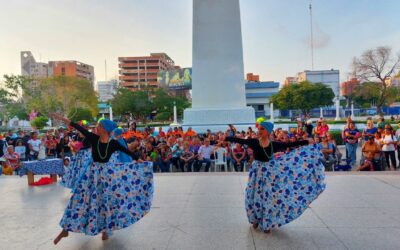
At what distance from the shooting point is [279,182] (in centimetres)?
447

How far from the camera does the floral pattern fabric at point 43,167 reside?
8.44m

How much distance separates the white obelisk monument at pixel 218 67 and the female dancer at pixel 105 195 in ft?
44.2

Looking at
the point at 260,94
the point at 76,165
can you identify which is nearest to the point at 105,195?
the point at 76,165

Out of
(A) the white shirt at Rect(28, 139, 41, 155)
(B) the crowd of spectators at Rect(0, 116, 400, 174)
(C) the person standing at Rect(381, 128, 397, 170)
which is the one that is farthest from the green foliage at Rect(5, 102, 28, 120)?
(C) the person standing at Rect(381, 128, 397, 170)

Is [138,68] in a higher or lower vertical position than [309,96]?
higher

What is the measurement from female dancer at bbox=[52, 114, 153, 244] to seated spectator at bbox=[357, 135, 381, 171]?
748cm

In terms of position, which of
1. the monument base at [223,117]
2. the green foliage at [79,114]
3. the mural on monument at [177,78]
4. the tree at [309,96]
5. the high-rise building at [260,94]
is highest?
the mural on monument at [177,78]

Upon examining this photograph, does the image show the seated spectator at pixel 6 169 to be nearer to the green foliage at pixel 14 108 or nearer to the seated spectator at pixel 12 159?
the seated spectator at pixel 12 159

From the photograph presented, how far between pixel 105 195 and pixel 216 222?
175 cm

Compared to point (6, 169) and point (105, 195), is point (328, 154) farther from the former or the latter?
point (6, 169)

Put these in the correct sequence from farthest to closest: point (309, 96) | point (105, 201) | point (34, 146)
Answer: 1. point (309, 96)
2. point (34, 146)
3. point (105, 201)

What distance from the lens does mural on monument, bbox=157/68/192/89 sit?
285 ft

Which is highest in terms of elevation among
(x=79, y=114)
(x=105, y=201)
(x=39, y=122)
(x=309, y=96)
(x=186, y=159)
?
(x=309, y=96)

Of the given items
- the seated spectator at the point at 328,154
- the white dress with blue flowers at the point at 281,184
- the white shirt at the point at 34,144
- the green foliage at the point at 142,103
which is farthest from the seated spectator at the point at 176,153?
the green foliage at the point at 142,103
